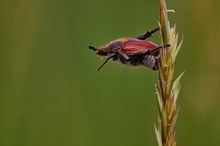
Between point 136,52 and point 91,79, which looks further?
point 91,79

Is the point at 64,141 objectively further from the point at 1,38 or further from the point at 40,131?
the point at 1,38

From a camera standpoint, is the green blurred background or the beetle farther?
the green blurred background

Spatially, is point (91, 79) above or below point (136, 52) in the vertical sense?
below

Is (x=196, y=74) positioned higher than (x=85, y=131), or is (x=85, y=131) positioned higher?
(x=196, y=74)

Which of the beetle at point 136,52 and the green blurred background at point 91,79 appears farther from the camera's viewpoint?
the green blurred background at point 91,79

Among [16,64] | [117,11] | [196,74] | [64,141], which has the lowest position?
[64,141]

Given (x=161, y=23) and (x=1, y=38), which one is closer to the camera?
(x=161, y=23)

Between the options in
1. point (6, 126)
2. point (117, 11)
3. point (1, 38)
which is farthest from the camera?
point (117, 11)

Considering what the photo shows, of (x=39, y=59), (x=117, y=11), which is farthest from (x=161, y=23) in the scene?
(x=117, y=11)
